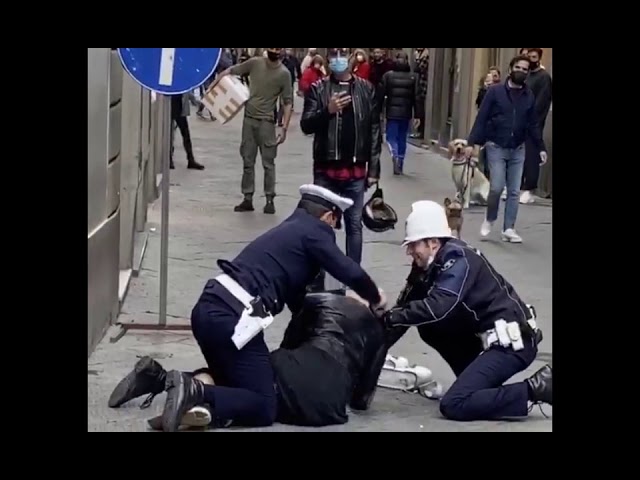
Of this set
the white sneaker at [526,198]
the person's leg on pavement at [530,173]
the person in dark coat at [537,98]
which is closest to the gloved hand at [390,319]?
the person in dark coat at [537,98]

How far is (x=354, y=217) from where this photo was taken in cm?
908

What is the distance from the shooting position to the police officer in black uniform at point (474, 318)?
6168mm

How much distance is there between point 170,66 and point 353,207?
2389 mm

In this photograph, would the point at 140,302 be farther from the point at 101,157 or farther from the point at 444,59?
the point at 444,59

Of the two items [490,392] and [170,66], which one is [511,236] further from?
[490,392]

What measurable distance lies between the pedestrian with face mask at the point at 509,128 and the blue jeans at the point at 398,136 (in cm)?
613

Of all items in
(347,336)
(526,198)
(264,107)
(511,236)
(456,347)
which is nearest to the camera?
(347,336)

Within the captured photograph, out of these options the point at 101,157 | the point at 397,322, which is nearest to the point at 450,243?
the point at 397,322

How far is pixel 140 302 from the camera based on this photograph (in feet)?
29.0

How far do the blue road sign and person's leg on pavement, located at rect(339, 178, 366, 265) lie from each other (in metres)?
2.12

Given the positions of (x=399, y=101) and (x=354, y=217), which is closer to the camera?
(x=354, y=217)

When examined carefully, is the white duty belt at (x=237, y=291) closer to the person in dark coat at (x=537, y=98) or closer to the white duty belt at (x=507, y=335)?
the white duty belt at (x=507, y=335)

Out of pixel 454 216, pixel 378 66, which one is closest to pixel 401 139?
pixel 378 66
